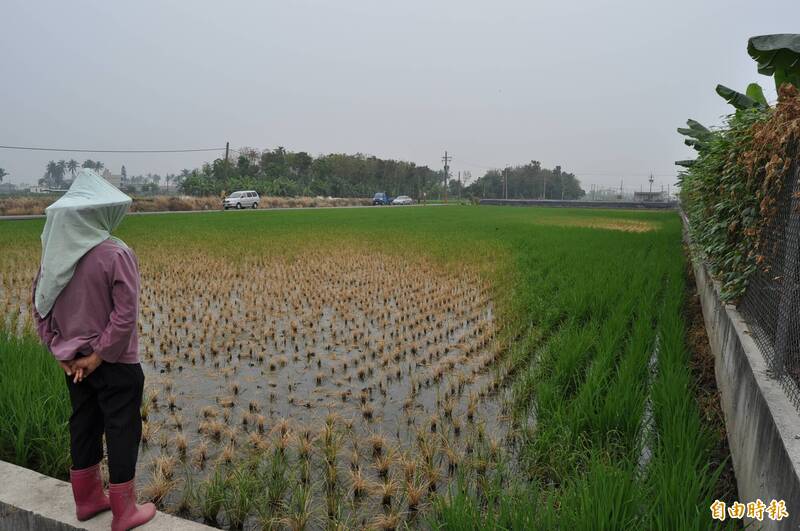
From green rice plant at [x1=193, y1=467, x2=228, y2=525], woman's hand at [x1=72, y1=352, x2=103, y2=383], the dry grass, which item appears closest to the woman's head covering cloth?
woman's hand at [x1=72, y1=352, x2=103, y2=383]

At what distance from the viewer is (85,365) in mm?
2031

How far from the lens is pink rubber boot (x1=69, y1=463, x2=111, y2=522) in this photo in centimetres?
217

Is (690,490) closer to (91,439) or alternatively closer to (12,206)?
(91,439)

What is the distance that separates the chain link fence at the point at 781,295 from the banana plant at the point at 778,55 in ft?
5.66

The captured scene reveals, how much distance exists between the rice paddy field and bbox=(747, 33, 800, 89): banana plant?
2437 millimetres

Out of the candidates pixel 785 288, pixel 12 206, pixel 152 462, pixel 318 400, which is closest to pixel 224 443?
pixel 152 462

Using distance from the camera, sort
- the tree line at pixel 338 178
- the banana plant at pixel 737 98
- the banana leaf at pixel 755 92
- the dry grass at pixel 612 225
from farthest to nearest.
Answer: the tree line at pixel 338 178 < the dry grass at pixel 612 225 < the banana leaf at pixel 755 92 < the banana plant at pixel 737 98

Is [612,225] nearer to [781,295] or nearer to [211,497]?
[781,295]

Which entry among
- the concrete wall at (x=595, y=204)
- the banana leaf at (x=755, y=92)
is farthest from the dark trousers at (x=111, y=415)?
the concrete wall at (x=595, y=204)

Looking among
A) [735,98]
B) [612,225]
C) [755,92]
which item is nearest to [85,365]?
[735,98]

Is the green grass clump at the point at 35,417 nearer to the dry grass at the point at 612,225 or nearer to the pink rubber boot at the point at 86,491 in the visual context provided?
the pink rubber boot at the point at 86,491

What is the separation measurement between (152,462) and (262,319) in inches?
127

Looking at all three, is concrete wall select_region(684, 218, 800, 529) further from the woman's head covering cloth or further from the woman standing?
the woman's head covering cloth

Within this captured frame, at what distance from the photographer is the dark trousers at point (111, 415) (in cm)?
207
